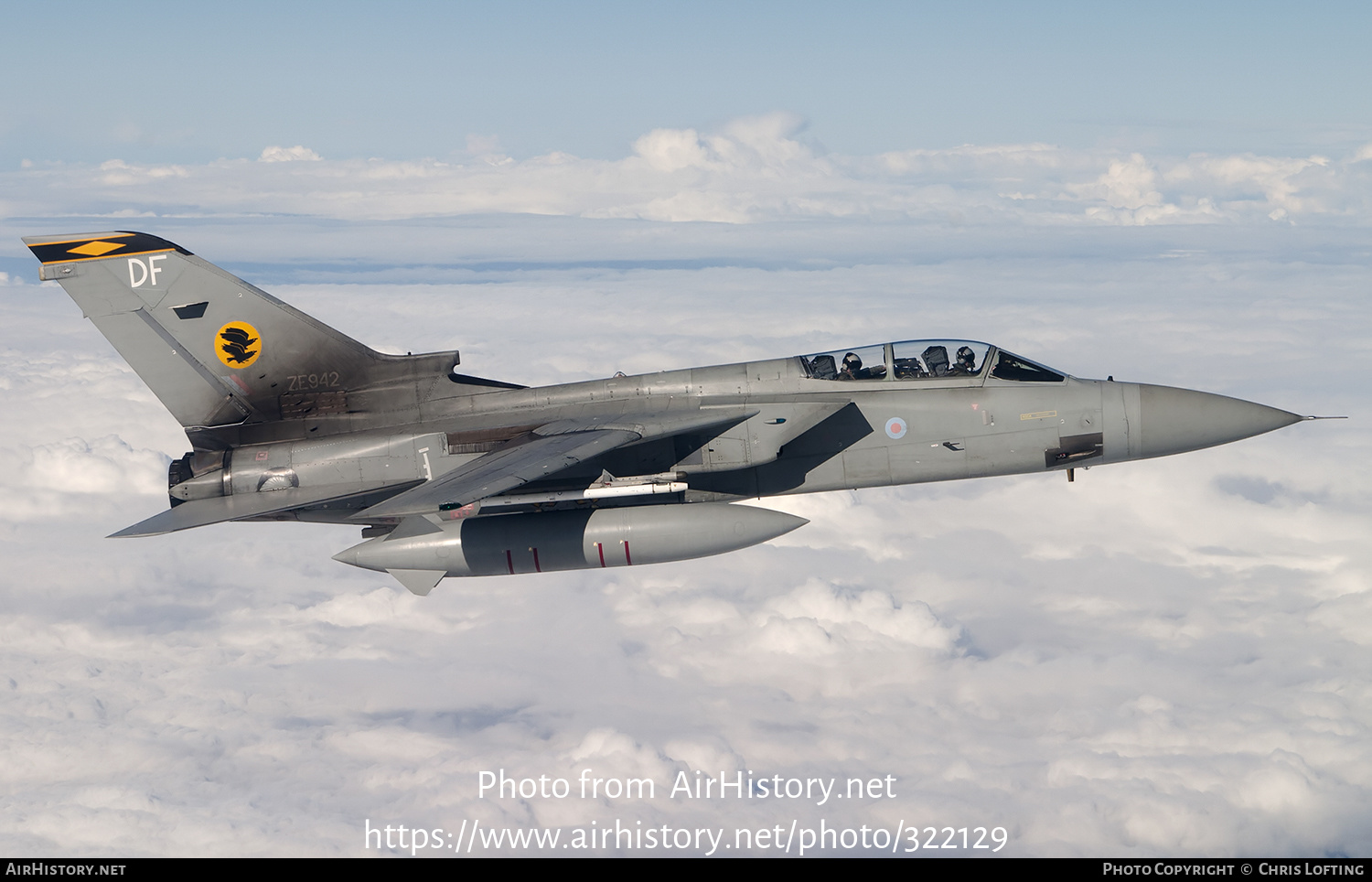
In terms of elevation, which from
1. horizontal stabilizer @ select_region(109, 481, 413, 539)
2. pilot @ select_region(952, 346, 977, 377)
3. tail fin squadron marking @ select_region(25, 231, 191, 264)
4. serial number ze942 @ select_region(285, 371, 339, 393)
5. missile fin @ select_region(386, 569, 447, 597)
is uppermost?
tail fin squadron marking @ select_region(25, 231, 191, 264)

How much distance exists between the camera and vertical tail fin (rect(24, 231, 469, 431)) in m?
16.4

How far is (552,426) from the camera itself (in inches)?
619

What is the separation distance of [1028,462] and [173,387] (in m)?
14.8

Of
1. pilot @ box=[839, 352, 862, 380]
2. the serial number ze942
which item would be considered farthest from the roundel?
pilot @ box=[839, 352, 862, 380]

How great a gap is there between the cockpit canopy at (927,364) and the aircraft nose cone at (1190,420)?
1532 mm

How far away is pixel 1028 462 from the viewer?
15.8 metres

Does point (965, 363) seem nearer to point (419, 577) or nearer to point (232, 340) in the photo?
point (419, 577)

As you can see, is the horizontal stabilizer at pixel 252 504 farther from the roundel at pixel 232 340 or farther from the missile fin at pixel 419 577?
the roundel at pixel 232 340

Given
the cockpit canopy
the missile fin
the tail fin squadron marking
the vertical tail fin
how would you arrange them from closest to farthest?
the missile fin
the cockpit canopy
the tail fin squadron marking
the vertical tail fin

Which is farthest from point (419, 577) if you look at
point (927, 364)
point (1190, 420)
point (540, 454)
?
point (1190, 420)

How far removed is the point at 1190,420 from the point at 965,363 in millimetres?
3667

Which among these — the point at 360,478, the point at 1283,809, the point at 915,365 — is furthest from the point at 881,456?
the point at 1283,809

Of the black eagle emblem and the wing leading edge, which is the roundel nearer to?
the black eagle emblem

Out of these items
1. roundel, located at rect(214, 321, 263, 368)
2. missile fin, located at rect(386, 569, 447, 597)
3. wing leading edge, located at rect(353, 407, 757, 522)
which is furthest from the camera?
roundel, located at rect(214, 321, 263, 368)
